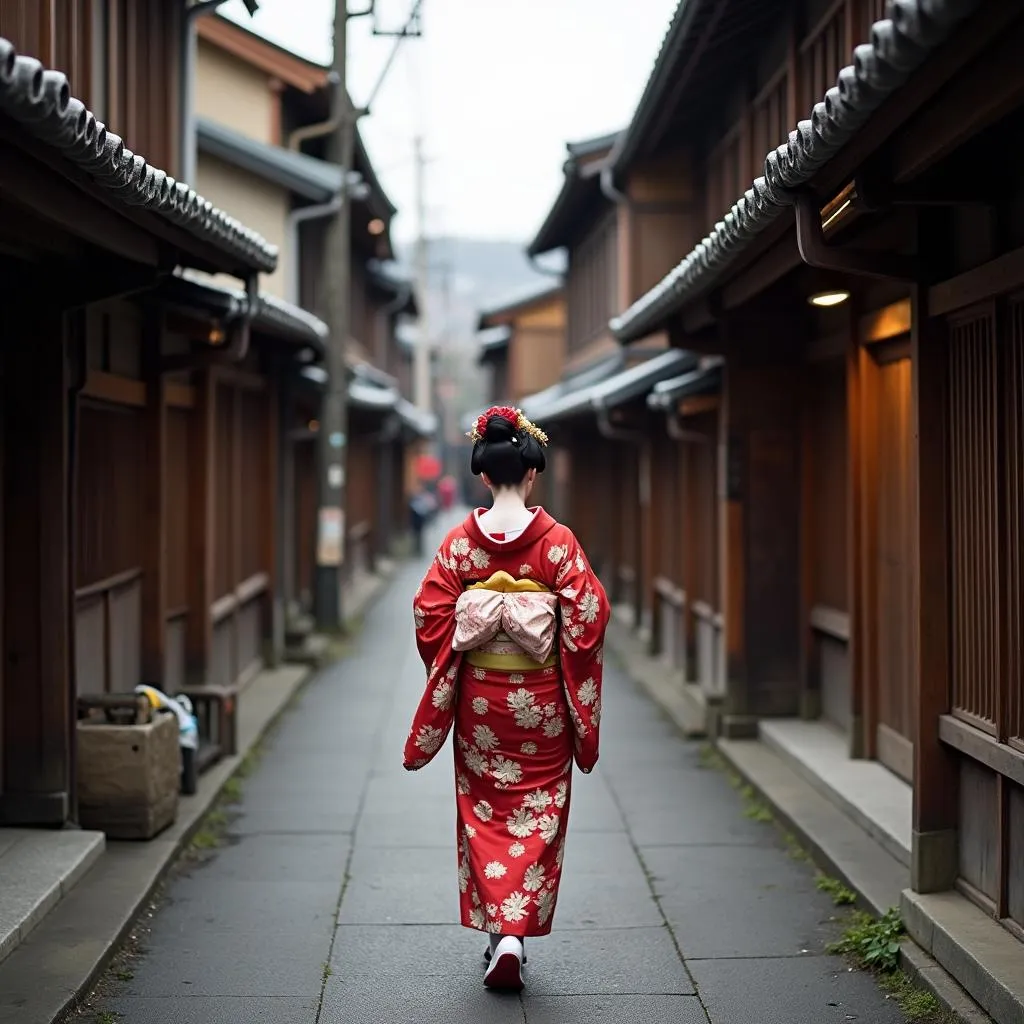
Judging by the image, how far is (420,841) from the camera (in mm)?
8438

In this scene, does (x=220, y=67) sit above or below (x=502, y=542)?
above

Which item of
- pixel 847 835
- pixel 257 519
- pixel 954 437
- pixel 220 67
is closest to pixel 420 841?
pixel 847 835

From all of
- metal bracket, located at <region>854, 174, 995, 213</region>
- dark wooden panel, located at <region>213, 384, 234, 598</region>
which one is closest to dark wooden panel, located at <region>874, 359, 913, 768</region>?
metal bracket, located at <region>854, 174, 995, 213</region>

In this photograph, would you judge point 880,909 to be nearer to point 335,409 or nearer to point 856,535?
point 856,535

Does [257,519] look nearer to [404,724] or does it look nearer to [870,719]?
[404,724]

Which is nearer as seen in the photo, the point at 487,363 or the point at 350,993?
the point at 350,993

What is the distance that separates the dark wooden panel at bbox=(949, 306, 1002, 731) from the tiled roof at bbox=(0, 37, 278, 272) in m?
3.32

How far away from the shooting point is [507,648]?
5.89m

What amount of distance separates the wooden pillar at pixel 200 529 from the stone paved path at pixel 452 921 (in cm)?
127

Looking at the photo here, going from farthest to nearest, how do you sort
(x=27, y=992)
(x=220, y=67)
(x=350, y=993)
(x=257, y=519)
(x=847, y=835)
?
(x=220, y=67), (x=257, y=519), (x=847, y=835), (x=350, y=993), (x=27, y=992)

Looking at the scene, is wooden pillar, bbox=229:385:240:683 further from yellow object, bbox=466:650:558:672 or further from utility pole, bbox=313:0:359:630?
yellow object, bbox=466:650:558:672

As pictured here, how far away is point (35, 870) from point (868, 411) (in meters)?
5.33

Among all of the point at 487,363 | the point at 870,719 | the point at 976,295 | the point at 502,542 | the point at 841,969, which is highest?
the point at 487,363

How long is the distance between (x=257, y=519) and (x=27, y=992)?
1000cm
